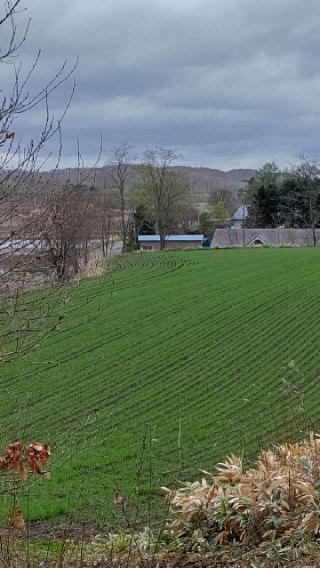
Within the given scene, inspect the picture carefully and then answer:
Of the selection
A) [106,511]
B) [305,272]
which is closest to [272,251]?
[305,272]

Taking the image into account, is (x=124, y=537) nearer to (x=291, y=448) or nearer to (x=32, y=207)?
(x=291, y=448)

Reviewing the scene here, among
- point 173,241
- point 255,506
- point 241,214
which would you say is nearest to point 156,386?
point 255,506

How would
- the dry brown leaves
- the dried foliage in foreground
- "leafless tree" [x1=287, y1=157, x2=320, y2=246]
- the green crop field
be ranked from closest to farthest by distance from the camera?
the dry brown leaves, the dried foliage in foreground, the green crop field, "leafless tree" [x1=287, y1=157, x2=320, y2=246]

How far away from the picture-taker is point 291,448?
6727mm

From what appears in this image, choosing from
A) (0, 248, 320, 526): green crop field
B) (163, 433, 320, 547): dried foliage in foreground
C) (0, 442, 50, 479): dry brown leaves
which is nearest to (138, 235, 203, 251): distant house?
(0, 248, 320, 526): green crop field

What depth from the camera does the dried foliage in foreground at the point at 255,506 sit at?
18.2 ft

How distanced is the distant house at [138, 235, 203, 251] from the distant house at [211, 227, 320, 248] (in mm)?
3711

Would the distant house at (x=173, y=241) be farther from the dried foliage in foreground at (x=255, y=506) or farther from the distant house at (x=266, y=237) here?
the dried foliage in foreground at (x=255, y=506)

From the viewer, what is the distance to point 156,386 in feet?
64.5

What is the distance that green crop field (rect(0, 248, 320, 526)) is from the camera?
37.1ft

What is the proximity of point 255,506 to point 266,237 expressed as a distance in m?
70.2

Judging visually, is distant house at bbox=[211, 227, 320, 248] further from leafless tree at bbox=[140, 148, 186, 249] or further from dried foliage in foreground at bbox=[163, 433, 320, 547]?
dried foliage in foreground at bbox=[163, 433, 320, 547]

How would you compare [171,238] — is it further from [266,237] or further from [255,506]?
[255,506]

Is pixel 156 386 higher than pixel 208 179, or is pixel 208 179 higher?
pixel 208 179
